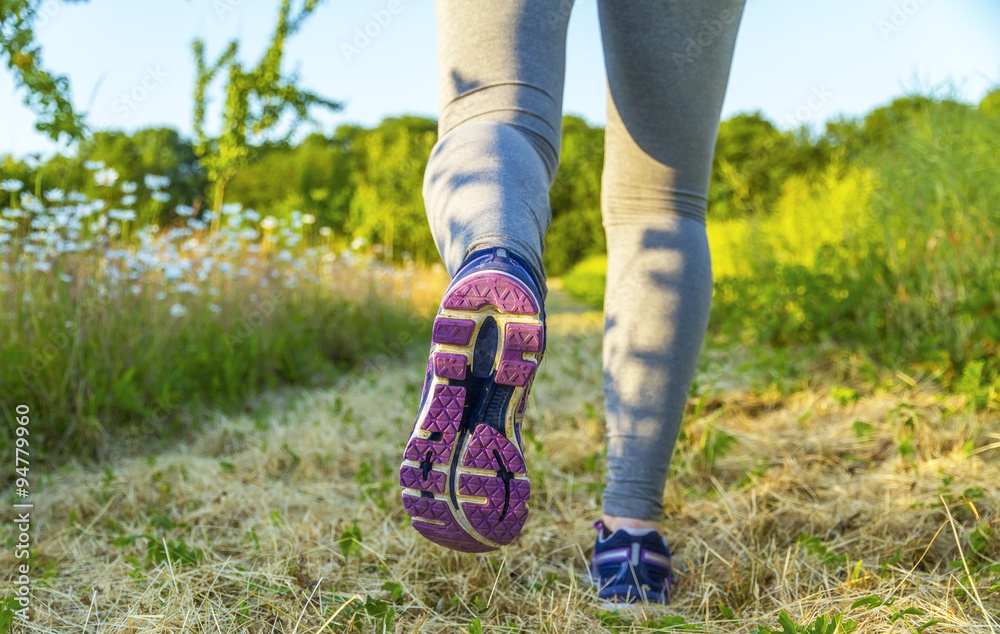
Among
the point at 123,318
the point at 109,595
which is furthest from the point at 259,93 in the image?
the point at 109,595

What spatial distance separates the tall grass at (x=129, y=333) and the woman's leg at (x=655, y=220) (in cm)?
174

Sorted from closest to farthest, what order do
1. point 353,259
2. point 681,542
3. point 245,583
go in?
point 245,583
point 681,542
point 353,259

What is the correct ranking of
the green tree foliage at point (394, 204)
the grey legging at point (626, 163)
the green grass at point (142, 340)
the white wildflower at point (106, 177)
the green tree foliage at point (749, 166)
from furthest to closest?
the green tree foliage at point (394, 204) → the green tree foliage at point (749, 166) → the white wildflower at point (106, 177) → the green grass at point (142, 340) → the grey legging at point (626, 163)

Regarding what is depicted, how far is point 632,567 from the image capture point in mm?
1137

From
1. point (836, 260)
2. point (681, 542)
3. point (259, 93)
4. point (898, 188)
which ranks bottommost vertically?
point (681, 542)

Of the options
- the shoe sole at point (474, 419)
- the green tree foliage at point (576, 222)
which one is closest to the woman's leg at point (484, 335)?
the shoe sole at point (474, 419)

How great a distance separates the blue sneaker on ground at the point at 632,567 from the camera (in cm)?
112

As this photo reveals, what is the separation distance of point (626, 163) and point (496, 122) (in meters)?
0.38

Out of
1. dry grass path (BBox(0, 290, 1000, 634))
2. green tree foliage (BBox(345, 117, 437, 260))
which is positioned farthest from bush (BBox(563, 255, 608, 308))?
dry grass path (BBox(0, 290, 1000, 634))

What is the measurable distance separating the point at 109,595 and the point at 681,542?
1.01m

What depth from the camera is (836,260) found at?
3537mm

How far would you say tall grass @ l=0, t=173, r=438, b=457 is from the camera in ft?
7.13

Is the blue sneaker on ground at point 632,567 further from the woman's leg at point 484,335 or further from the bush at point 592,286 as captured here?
the bush at point 592,286

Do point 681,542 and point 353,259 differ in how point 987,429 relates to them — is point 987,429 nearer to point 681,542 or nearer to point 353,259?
point 681,542
